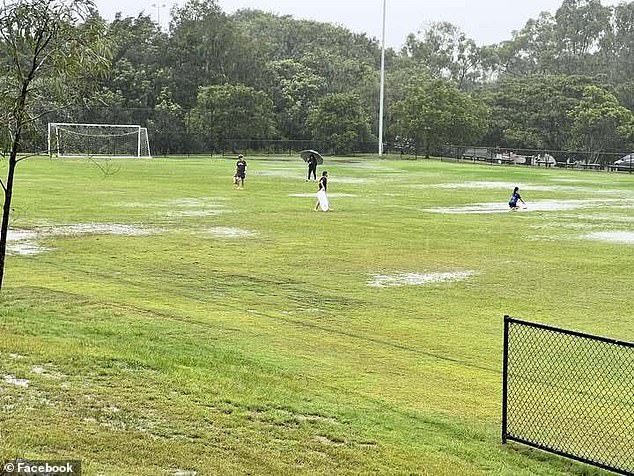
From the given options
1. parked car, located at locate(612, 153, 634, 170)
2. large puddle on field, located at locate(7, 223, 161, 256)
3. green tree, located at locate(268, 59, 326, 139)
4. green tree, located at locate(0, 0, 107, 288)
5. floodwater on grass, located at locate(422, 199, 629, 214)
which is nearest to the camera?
green tree, located at locate(0, 0, 107, 288)

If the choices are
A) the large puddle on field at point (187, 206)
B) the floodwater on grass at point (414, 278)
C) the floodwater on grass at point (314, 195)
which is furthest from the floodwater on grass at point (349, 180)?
the floodwater on grass at point (414, 278)

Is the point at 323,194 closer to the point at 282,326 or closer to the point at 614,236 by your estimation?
the point at 614,236

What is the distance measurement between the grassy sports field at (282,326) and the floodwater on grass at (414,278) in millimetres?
90

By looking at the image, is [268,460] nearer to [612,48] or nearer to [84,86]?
[84,86]

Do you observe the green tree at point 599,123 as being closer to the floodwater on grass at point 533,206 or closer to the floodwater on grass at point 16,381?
the floodwater on grass at point 533,206

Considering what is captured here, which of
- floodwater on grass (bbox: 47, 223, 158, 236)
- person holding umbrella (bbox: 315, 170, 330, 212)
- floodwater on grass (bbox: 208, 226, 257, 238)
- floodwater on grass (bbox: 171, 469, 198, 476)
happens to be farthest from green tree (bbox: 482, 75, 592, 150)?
A: floodwater on grass (bbox: 171, 469, 198, 476)

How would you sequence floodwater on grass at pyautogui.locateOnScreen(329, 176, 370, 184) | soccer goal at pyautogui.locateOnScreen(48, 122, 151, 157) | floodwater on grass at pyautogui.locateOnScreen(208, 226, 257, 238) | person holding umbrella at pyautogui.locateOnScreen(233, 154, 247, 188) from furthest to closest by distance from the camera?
soccer goal at pyautogui.locateOnScreen(48, 122, 151, 157), floodwater on grass at pyautogui.locateOnScreen(329, 176, 370, 184), person holding umbrella at pyautogui.locateOnScreen(233, 154, 247, 188), floodwater on grass at pyautogui.locateOnScreen(208, 226, 257, 238)

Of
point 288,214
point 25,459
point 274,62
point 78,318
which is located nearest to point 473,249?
point 288,214

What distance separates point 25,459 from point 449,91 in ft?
300

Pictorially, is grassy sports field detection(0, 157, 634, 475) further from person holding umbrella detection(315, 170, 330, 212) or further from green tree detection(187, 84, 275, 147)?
green tree detection(187, 84, 275, 147)

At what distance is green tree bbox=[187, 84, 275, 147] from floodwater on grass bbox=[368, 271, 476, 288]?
76406mm

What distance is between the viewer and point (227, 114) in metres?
96.4

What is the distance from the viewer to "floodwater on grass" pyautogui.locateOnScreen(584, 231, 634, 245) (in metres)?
29.2

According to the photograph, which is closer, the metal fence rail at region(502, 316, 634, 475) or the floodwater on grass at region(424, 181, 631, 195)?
the metal fence rail at region(502, 316, 634, 475)
